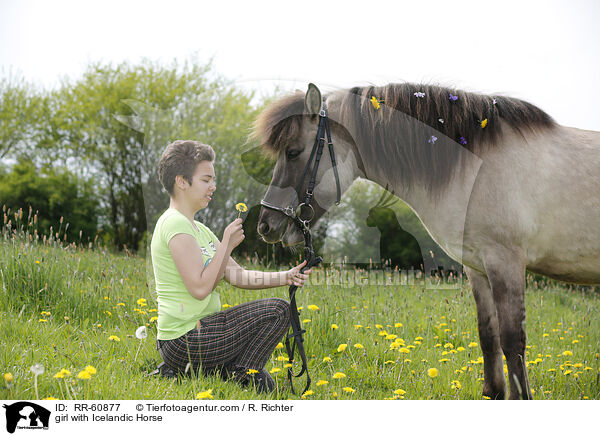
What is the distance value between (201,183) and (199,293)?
0.59 meters

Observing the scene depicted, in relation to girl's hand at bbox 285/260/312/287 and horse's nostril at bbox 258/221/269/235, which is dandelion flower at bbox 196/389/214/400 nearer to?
girl's hand at bbox 285/260/312/287

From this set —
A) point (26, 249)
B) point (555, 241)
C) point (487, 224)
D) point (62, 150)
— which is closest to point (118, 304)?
point (26, 249)

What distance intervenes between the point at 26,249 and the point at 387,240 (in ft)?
10.6

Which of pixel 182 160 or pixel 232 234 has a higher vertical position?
pixel 182 160

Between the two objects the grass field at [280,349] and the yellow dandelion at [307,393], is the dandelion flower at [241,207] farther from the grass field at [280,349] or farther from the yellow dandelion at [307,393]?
the yellow dandelion at [307,393]

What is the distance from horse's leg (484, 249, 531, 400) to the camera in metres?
2.68

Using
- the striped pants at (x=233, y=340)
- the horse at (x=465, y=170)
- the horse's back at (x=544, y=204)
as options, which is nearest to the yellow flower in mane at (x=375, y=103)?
the horse at (x=465, y=170)

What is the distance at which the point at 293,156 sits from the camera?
2.90m

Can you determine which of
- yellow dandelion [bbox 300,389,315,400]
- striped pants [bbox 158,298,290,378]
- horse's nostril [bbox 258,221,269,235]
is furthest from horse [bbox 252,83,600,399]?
yellow dandelion [bbox 300,389,315,400]

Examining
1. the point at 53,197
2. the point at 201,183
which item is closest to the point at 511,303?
the point at 201,183

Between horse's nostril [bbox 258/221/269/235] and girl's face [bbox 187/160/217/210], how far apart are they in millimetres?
461

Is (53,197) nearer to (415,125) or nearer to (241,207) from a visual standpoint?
(241,207)

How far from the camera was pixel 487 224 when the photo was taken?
9.02 ft

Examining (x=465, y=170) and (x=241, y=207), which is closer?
(x=241, y=207)
